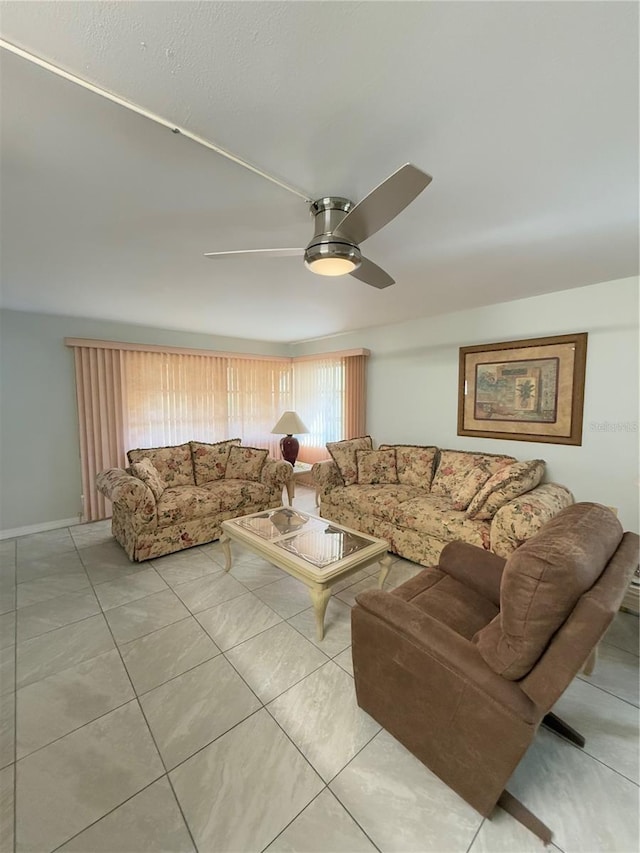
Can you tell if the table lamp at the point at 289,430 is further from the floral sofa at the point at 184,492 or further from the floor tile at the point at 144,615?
the floor tile at the point at 144,615

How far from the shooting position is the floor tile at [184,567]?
276cm

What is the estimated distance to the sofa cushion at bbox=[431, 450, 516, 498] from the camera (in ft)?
10.7

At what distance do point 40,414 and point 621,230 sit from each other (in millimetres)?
5203

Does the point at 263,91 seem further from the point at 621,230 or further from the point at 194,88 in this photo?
the point at 621,230

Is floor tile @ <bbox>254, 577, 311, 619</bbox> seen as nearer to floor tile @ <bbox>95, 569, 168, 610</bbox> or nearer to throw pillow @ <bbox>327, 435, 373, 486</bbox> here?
floor tile @ <bbox>95, 569, 168, 610</bbox>

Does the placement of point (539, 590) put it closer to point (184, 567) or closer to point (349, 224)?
point (349, 224)

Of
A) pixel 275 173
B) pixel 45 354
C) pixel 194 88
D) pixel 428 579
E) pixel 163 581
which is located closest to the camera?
pixel 194 88

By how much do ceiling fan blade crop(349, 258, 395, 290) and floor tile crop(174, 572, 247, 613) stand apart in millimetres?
2326

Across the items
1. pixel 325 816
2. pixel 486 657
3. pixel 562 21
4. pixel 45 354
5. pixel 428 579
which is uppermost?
pixel 562 21

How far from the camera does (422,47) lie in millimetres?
906

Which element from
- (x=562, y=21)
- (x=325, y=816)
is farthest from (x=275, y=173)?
(x=325, y=816)

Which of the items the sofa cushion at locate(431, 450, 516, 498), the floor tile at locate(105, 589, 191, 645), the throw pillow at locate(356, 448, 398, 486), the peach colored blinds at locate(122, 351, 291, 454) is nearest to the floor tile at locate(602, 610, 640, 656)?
the sofa cushion at locate(431, 450, 516, 498)

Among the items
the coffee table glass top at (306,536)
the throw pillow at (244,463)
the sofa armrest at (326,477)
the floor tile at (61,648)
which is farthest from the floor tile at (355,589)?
the throw pillow at (244,463)

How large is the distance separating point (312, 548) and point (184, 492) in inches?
67.9
